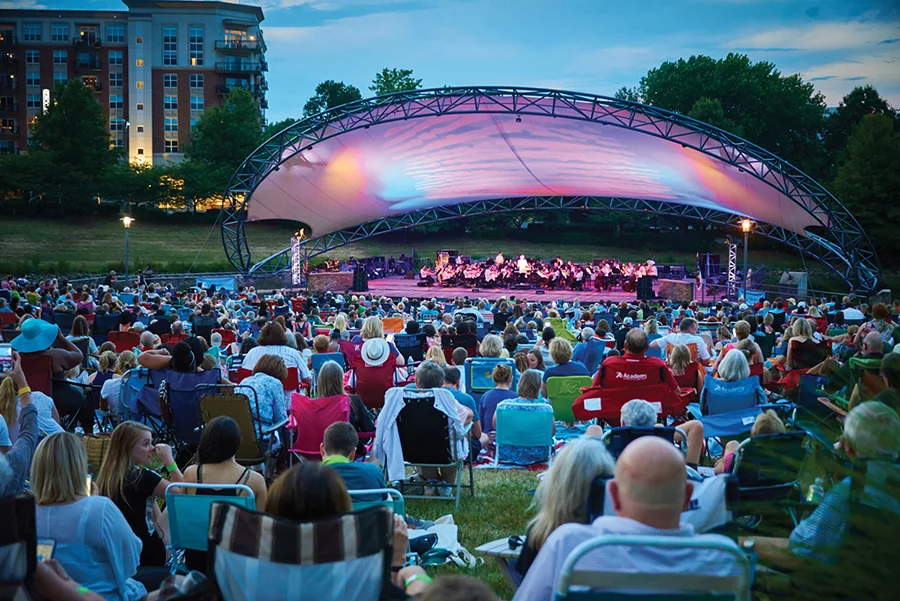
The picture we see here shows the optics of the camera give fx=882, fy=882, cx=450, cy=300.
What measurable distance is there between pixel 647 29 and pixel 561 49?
1184 inches

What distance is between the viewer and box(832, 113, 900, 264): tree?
39.2 metres

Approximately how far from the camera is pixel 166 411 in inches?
277

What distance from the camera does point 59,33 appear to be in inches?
2781

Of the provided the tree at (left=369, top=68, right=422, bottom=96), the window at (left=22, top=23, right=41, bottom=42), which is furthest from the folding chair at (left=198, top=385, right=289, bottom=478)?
the window at (left=22, top=23, right=41, bottom=42)

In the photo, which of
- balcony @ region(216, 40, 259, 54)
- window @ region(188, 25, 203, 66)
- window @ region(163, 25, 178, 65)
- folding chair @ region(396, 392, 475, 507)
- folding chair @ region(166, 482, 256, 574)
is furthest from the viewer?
balcony @ region(216, 40, 259, 54)

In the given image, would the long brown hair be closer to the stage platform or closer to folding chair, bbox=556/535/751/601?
folding chair, bbox=556/535/751/601

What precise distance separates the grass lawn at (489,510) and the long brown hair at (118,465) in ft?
5.48

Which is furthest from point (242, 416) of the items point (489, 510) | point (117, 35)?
point (117, 35)

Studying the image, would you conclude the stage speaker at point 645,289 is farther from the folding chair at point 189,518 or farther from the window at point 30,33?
the window at point 30,33

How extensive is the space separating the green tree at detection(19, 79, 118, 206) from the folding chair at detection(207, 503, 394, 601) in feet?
170

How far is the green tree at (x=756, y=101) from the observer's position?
5403 cm

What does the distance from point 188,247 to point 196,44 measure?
31190 mm

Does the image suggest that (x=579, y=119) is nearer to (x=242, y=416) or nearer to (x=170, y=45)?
(x=242, y=416)

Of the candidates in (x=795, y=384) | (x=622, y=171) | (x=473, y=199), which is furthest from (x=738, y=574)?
(x=473, y=199)
